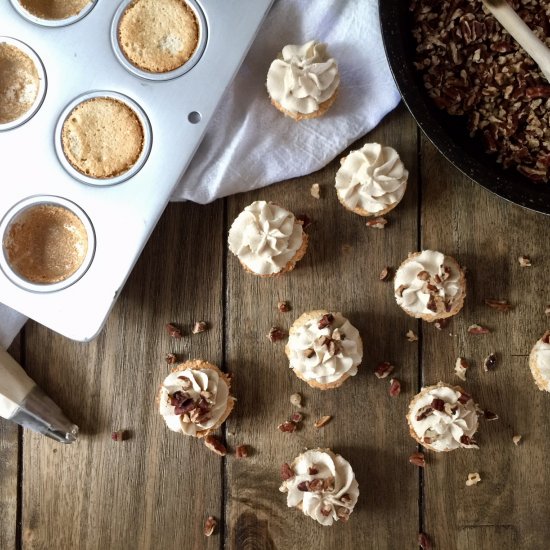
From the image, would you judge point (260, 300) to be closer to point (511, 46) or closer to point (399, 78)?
point (399, 78)

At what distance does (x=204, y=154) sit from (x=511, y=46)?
73 cm

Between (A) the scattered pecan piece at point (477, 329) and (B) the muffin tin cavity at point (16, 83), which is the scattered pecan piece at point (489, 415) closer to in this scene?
(A) the scattered pecan piece at point (477, 329)

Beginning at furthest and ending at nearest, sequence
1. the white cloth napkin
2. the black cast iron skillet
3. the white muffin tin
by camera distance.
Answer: the white cloth napkin
the white muffin tin
the black cast iron skillet

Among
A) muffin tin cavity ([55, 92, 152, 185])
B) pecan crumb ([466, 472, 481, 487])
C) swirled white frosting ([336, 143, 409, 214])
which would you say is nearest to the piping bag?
muffin tin cavity ([55, 92, 152, 185])

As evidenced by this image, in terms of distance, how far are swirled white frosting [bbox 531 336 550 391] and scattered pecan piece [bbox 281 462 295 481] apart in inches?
24.8

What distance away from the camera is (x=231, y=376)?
1.73 meters

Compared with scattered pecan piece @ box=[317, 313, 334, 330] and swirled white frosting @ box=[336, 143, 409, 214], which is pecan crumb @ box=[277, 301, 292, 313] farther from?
swirled white frosting @ box=[336, 143, 409, 214]

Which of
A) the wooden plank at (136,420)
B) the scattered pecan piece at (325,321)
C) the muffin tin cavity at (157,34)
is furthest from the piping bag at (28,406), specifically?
the muffin tin cavity at (157,34)

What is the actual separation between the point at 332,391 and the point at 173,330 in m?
0.42

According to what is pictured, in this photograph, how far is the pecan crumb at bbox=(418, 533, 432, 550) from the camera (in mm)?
1699

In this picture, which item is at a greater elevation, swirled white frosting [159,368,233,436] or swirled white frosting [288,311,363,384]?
swirled white frosting [159,368,233,436]

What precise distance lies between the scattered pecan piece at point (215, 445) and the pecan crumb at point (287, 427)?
145mm

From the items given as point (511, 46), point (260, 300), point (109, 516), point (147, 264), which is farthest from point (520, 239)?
point (109, 516)

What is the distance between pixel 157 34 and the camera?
5.27ft
